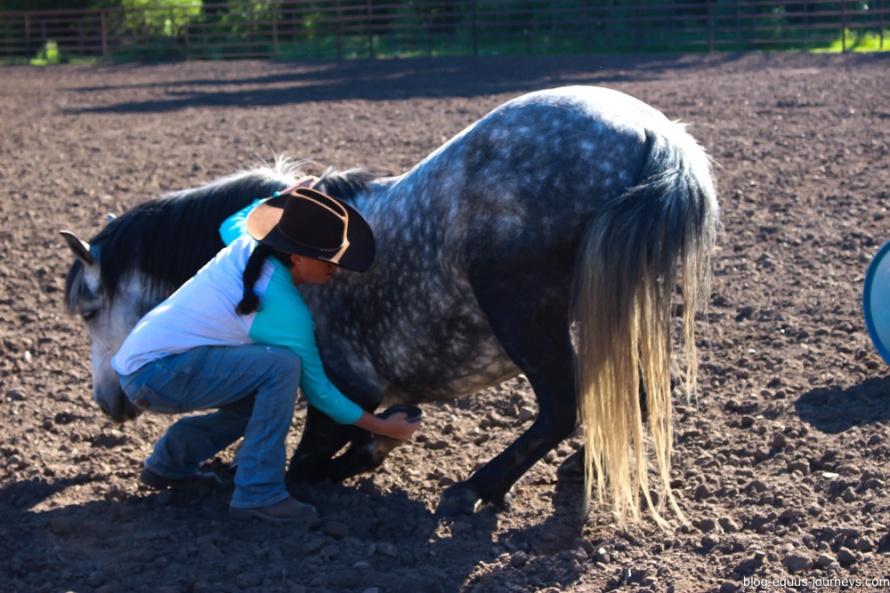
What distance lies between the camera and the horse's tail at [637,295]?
11.4 ft

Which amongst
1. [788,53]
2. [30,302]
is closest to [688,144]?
[30,302]

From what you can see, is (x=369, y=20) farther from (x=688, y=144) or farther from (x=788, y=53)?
(x=688, y=144)

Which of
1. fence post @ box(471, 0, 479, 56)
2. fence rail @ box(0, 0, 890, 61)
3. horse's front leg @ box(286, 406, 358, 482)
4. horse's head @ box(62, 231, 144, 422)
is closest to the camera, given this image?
horse's front leg @ box(286, 406, 358, 482)

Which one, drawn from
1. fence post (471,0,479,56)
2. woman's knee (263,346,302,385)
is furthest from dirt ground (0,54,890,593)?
fence post (471,0,479,56)

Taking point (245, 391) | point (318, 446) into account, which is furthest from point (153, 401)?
point (318, 446)

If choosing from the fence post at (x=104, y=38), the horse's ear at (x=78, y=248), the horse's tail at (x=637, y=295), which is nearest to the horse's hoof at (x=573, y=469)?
the horse's tail at (x=637, y=295)

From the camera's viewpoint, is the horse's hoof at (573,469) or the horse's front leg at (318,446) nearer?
the horse's hoof at (573,469)

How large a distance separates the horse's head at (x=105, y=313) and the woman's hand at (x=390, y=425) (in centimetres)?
120

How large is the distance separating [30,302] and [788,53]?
16901 millimetres

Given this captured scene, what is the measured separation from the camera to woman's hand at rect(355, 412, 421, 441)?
3893mm

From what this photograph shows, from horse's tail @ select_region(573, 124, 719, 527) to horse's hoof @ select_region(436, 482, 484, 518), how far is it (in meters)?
0.45

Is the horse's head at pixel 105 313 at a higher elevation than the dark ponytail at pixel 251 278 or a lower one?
lower

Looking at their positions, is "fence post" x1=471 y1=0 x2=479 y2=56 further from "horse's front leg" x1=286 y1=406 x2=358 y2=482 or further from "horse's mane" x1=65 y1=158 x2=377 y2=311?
"horse's front leg" x1=286 y1=406 x2=358 y2=482

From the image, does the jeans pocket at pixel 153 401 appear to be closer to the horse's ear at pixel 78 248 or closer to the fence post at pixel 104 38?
the horse's ear at pixel 78 248
